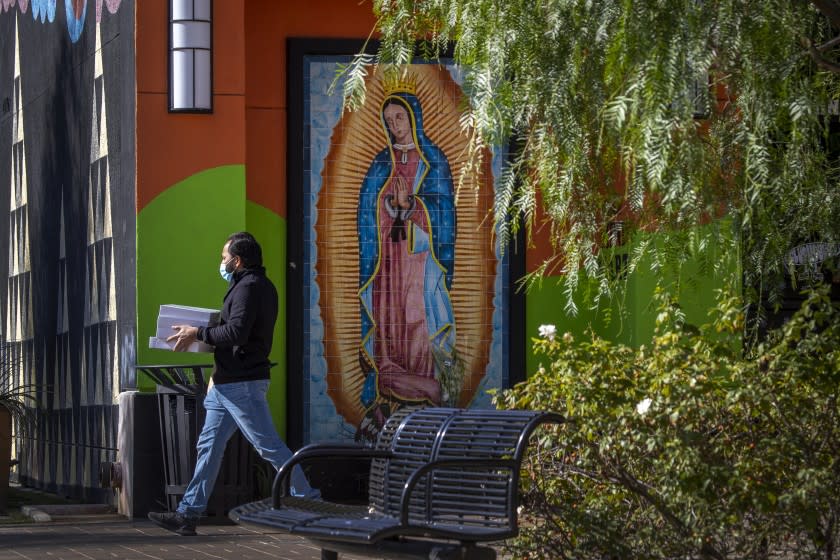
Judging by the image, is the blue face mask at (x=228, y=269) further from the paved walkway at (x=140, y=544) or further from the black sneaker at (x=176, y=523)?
the paved walkway at (x=140, y=544)

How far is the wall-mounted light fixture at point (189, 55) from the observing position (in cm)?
1170

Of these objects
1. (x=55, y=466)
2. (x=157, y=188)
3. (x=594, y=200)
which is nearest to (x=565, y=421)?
(x=594, y=200)

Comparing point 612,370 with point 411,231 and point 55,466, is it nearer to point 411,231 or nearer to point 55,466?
point 411,231

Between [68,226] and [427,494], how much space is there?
9.07 m

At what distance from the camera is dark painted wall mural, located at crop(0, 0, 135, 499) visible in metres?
12.5

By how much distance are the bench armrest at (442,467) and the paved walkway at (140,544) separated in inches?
116

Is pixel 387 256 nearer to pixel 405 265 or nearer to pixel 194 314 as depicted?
pixel 405 265

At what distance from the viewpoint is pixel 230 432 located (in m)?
9.82

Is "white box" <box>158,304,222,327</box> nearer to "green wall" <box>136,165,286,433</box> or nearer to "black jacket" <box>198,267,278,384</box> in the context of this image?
"black jacket" <box>198,267,278,384</box>

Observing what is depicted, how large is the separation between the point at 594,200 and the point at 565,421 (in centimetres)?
124

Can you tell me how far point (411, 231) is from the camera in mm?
12867

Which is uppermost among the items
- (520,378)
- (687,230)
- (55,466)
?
(687,230)

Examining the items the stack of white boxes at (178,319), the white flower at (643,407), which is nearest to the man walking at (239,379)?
the stack of white boxes at (178,319)

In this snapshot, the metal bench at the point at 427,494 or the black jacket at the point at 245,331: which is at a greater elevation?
the black jacket at the point at 245,331
